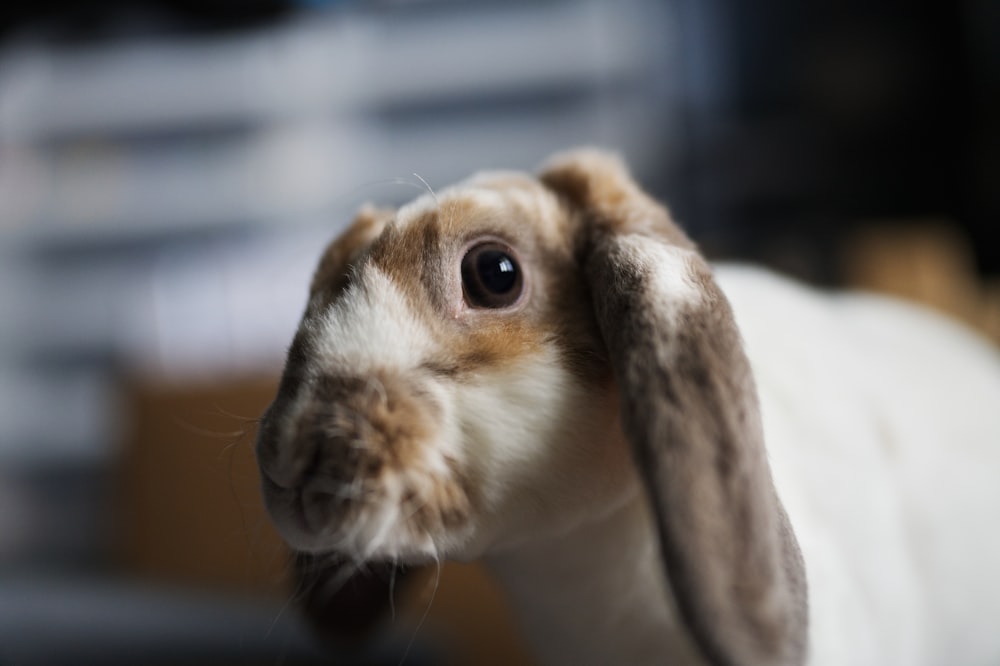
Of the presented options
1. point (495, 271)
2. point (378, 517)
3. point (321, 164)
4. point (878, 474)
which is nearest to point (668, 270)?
point (495, 271)

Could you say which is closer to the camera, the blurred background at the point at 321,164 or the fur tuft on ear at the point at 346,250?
the fur tuft on ear at the point at 346,250

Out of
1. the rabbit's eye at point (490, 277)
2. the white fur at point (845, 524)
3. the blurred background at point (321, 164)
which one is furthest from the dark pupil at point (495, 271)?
the blurred background at point (321, 164)

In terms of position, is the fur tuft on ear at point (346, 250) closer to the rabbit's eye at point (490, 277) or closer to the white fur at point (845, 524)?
the rabbit's eye at point (490, 277)

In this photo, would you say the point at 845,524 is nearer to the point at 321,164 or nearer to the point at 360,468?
the point at 360,468

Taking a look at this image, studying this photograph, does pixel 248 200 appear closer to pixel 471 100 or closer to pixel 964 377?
pixel 471 100

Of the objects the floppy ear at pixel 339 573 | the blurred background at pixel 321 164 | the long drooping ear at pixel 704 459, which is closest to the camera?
the long drooping ear at pixel 704 459

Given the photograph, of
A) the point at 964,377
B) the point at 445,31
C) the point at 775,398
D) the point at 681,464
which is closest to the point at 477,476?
the point at 681,464
